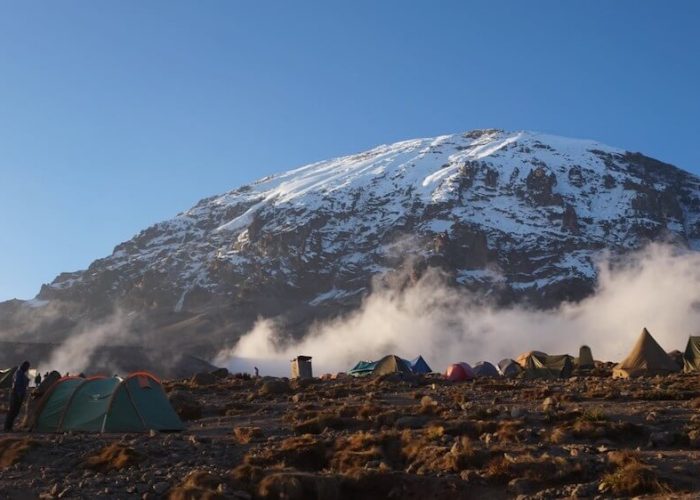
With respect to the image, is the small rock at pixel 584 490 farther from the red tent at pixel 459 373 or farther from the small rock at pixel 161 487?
the red tent at pixel 459 373

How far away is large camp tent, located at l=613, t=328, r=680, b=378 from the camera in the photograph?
107 feet

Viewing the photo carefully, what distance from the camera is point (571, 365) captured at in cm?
3834

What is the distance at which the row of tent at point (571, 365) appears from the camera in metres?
33.1

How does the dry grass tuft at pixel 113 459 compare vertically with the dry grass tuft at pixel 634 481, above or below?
above

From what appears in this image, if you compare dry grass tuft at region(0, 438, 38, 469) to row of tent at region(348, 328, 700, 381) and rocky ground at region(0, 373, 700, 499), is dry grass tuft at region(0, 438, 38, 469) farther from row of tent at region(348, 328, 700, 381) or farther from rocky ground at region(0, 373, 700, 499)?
row of tent at region(348, 328, 700, 381)

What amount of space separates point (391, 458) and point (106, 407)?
7804 mm

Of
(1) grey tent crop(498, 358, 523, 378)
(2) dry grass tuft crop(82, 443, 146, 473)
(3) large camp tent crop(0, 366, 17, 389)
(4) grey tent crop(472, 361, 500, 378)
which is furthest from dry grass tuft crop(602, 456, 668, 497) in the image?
(3) large camp tent crop(0, 366, 17, 389)

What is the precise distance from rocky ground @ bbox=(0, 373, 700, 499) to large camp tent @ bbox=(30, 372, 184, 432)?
93cm

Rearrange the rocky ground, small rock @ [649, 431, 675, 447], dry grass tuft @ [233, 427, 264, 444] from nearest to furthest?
1. the rocky ground
2. small rock @ [649, 431, 675, 447]
3. dry grass tuft @ [233, 427, 264, 444]

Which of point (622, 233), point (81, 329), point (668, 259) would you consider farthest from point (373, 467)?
point (622, 233)

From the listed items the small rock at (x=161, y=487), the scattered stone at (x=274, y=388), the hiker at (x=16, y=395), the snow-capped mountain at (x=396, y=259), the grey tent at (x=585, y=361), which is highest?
the snow-capped mountain at (x=396, y=259)

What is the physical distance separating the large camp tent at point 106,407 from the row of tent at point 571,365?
71.4ft

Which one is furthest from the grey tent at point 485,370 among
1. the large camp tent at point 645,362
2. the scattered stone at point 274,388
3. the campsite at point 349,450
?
the campsite at point 349,450

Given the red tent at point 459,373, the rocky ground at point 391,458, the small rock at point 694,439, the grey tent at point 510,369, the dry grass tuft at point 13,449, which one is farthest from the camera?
the grey tent at point 510,369
